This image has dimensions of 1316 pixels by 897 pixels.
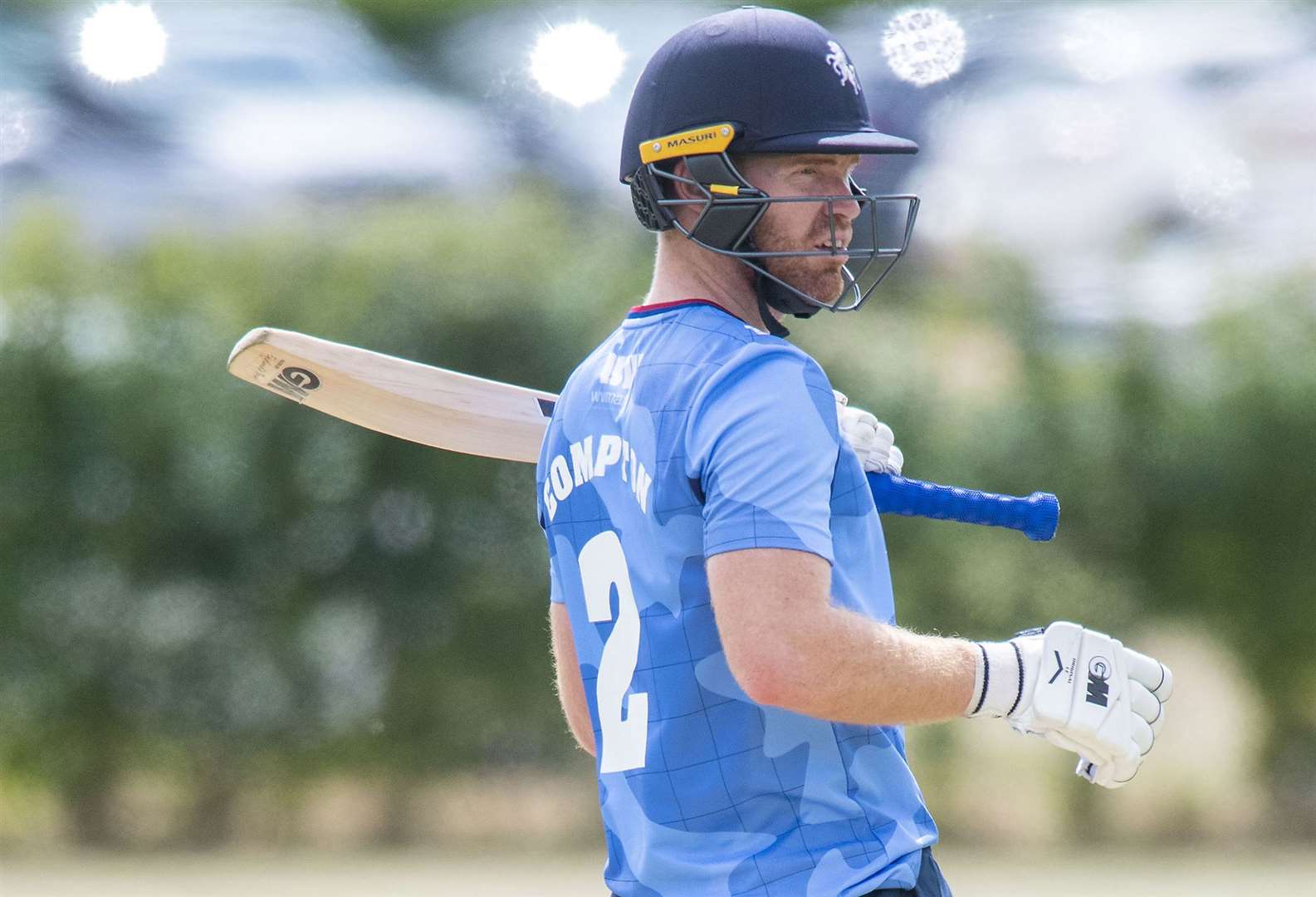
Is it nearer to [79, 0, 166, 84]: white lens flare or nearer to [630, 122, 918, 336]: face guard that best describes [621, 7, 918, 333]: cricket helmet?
[630, 122, 918, 336]: face guard

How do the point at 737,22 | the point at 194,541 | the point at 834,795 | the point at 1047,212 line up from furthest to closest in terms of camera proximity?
the point at 1047,212
the point at 194,541
the point at 737,22
the point at 834,795

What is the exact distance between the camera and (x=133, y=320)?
7066 mm

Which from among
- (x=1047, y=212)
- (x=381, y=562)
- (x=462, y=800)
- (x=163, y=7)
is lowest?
(x=462, y=800)

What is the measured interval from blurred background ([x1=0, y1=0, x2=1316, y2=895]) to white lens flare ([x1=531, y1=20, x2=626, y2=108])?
0.08 feet

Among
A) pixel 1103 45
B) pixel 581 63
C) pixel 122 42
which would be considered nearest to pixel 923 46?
pixel 1103 45

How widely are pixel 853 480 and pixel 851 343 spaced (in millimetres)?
5623

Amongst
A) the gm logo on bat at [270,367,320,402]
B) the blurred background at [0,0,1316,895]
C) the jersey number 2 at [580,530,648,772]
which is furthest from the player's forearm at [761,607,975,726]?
the blurred background at [0,0,1316,895]

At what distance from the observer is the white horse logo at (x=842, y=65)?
1.84m

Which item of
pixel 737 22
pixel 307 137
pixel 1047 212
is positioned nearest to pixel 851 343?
pixel 1047 212

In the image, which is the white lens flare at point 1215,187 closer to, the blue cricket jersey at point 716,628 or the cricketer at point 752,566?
the cricketer at point 752,566

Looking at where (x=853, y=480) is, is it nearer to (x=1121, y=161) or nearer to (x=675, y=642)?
(x=675, y=642)

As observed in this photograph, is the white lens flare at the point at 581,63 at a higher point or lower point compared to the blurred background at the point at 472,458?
higher

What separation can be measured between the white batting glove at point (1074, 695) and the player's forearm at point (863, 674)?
0.05 m

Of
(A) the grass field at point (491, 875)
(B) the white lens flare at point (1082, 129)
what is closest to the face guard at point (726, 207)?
(A) the grass field at point (491, 875)
